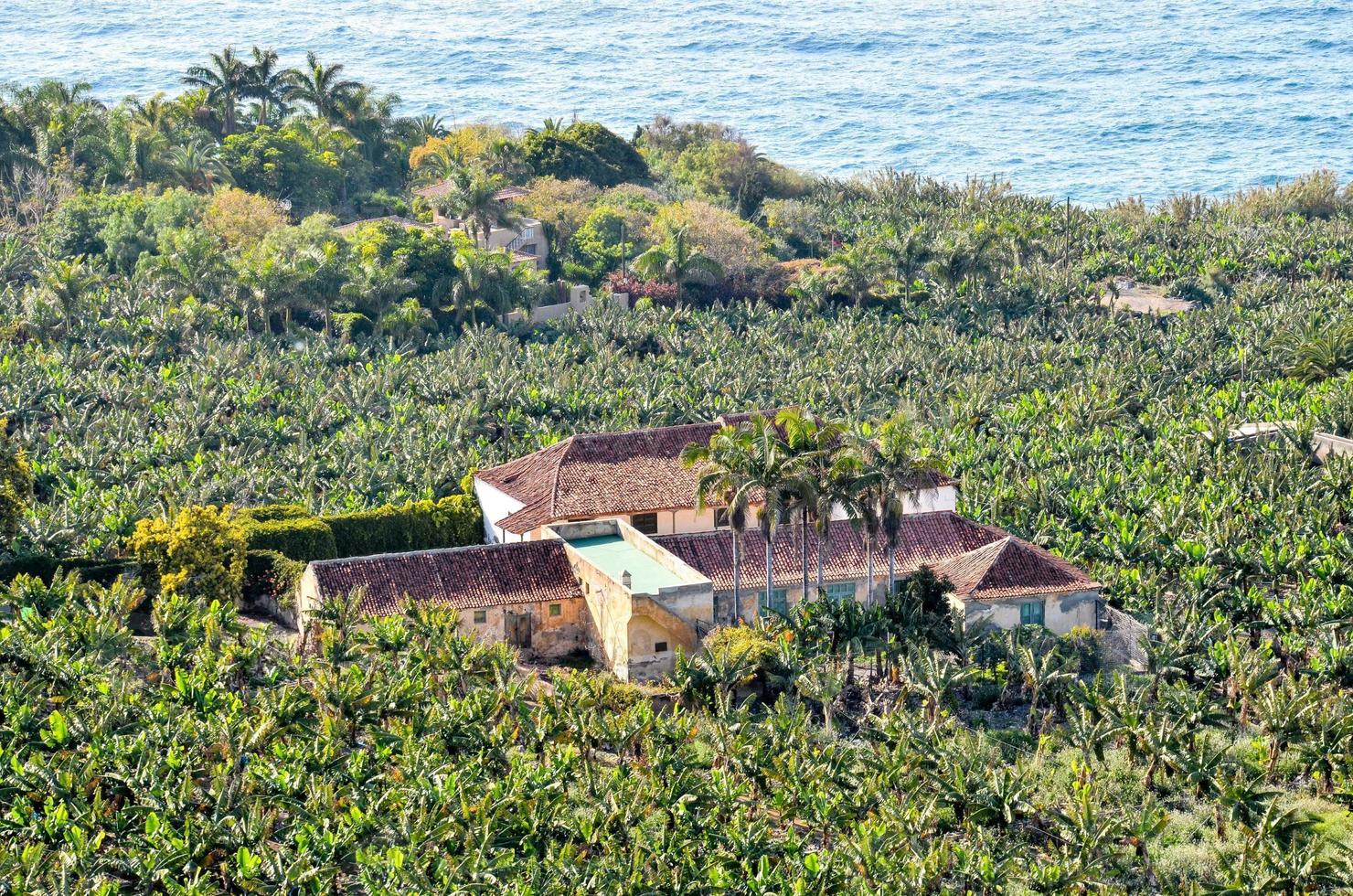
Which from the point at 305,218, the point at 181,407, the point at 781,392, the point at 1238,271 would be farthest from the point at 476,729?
the point at 1238,271

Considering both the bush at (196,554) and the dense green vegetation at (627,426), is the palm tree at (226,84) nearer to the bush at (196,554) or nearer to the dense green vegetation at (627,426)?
the dense green vegetation at (627,426)

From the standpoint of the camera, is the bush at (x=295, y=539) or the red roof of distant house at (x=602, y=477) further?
the red roof of distant house at (x=602, y=477)

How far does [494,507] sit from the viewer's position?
59062mm

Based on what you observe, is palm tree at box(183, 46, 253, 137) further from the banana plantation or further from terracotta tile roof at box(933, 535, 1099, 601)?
terracotta tile roof at box(933, 535, 1099, 601)

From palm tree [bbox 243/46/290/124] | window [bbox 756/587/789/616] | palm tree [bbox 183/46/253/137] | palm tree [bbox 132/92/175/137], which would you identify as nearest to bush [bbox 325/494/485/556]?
window [bbox 756/587/789/616]

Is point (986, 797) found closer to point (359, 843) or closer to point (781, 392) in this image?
point (359, 843)

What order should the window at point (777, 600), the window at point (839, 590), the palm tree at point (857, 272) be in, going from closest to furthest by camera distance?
1. the window at point (777, 600)
2. the window at point (839, 590)
3. the palm tree at point (857, 272)

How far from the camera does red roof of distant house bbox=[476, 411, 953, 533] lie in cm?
5681

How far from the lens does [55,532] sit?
56406 mm

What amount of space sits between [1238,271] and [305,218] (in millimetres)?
47553

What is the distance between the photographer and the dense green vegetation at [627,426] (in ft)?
131

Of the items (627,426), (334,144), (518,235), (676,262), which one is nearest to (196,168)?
(334,144)

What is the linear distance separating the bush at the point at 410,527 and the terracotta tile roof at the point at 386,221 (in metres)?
41.4

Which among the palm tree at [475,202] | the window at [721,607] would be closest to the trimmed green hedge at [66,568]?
the window at [721,607]
